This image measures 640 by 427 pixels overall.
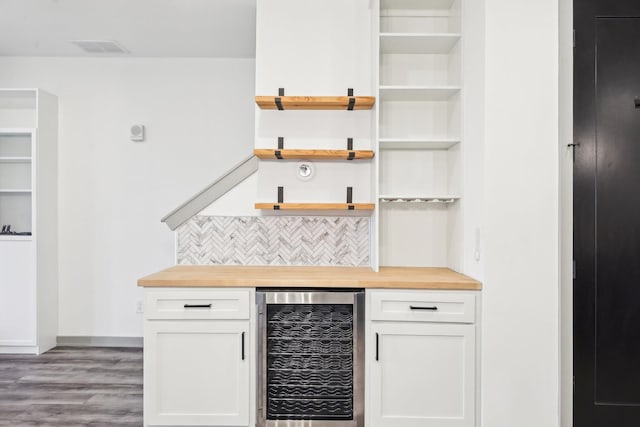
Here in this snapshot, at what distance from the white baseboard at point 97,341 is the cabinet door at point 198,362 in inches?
80.9

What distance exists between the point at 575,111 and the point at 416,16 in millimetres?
1227

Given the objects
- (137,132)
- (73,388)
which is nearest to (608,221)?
(73,388)

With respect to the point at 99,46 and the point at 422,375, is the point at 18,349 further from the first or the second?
the point at 422,375

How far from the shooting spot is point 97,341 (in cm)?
432

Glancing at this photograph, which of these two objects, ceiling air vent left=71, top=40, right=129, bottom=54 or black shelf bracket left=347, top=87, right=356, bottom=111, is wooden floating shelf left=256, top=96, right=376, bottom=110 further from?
ceiling air vent left=71, top=40, right=129, bottom=54

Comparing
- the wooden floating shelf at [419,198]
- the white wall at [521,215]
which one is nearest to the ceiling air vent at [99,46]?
the wooden floating shelf at [419,198]

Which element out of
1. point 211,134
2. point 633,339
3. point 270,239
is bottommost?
point 633,339

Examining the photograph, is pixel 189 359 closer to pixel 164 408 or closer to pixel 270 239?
pixel 164 408

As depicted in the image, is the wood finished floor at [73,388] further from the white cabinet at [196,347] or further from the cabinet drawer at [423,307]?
the cabinet drawer at [423,307]

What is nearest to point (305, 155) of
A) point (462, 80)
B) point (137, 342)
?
point (462, 80)

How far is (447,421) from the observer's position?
2.39 meters

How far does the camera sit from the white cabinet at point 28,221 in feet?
13.3

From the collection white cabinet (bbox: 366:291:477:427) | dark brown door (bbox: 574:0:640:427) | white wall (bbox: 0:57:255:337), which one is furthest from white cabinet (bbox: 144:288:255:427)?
white wall (bbox: 0:57:255:337)

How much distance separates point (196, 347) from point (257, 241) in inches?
35.3
